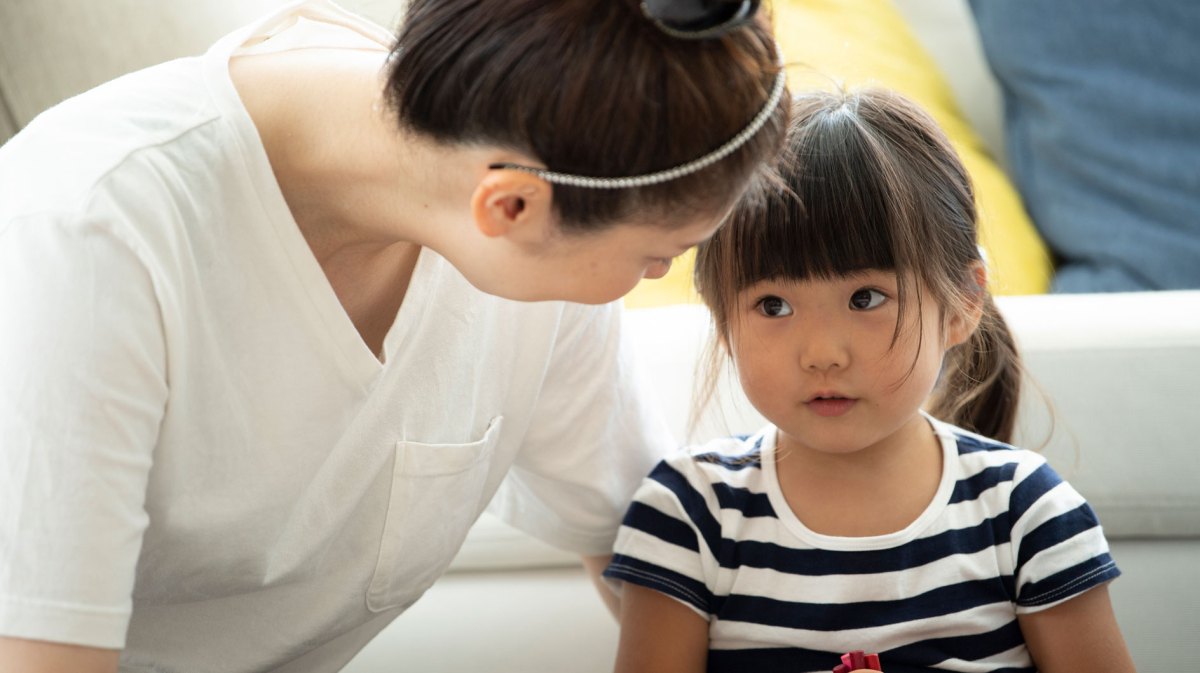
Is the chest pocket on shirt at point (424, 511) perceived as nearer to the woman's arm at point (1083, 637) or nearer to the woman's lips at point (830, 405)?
the woman's lips at point (830, 405)

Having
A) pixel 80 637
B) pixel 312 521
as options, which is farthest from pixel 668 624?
pixel 80 637

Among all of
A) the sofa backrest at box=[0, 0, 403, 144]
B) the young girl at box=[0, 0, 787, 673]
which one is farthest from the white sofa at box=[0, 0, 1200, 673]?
the young girl at box=[0, 0, 787, 673]

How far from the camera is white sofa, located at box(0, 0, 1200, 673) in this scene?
1.13 meters

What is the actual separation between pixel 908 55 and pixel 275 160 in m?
1.17

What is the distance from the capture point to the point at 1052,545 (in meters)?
0.95

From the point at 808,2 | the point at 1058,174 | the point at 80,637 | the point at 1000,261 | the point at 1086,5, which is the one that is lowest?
the point at 80,637

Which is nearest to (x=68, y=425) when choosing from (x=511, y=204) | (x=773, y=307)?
(x=511, y=204)

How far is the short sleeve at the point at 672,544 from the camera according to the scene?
3.28 feet

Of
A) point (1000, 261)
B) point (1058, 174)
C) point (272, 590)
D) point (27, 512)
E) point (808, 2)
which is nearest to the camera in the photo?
point (27, 512)

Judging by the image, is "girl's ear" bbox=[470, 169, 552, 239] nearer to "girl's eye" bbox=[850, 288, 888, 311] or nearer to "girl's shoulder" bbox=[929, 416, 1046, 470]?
"girl's eye" bbox=[850, 288, 888, 311]

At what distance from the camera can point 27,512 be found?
66cm

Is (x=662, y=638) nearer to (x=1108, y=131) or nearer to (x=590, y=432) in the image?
(x=590, y=432)

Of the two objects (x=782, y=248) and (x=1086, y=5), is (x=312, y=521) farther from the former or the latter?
(x=1086, y=5)

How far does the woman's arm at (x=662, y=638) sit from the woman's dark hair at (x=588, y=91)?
0.41m
